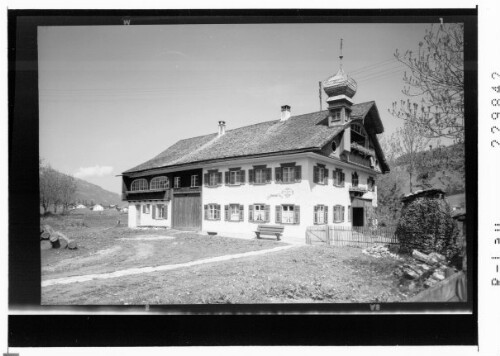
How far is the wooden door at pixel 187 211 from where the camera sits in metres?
6.16

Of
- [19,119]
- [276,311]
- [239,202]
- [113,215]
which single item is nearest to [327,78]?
[239,202]

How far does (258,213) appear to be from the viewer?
18.8ft

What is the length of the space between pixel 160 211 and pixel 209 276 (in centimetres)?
271

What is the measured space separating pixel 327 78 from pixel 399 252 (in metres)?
3.57

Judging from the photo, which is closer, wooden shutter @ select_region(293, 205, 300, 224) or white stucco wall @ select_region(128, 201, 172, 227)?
wooden shutter @ select_region(293, 205, 300, 224)

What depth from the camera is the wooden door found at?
6.16 m

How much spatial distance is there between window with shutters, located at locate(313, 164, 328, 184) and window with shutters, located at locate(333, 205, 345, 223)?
2.18 feet

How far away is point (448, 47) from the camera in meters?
4.39

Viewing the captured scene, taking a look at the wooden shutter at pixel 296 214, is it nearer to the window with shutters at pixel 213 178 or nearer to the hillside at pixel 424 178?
the hillside at pixel 424 178

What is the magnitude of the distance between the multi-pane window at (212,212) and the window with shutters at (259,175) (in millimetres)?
1142

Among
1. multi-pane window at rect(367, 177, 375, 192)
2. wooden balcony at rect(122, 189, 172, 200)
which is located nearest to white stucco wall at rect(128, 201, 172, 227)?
wooden balcony at rect(122, 189, 172, 200)

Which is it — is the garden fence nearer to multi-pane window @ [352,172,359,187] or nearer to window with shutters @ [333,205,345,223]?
window with shutters @ [333,205,345,223]

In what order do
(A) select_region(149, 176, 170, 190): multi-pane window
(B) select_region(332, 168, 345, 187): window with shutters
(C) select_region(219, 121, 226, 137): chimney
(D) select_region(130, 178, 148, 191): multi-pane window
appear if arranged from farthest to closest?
(A) select_region(149, 176, 170, 190): multi-pane window < (B) select_region(332, 168, 345, 187): window with shutters < (D) select_region(130, 178, 148, 191): multi-pane window < (C) select_region(219, 121, 226, 137): chimney

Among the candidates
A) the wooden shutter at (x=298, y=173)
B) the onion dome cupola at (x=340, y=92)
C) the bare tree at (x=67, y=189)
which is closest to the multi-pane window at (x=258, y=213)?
the wooden shutter at (x=298, y=173)
